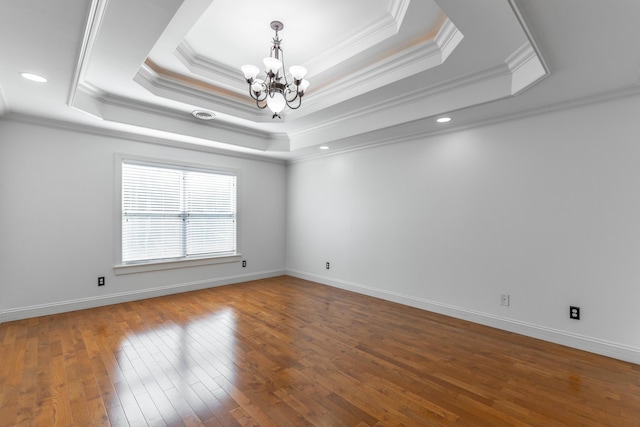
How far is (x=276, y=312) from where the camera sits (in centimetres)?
384

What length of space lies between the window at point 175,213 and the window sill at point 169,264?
0.19 ft

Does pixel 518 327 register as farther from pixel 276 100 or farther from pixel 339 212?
pixel 276 100

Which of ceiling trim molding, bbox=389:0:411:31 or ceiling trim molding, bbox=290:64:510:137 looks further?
ceiling trim molding, bbox=290:64:510:137

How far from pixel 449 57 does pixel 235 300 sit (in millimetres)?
4008

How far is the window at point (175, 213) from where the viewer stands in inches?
171

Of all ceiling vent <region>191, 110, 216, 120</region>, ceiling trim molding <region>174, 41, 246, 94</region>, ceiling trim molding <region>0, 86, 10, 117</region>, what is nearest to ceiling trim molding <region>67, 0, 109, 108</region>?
ceiling trim molding <region>174, 41, 246, 94</region>

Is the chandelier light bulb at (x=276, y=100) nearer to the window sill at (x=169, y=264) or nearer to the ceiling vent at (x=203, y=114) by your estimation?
the ceiling vent at (x=203, y=114)

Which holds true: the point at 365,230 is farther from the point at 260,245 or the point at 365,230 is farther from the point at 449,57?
the point at 449,57

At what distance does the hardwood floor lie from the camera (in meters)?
1.89

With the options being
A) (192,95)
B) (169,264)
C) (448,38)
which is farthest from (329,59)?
(169,264)

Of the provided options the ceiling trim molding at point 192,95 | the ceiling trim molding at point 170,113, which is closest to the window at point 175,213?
the ceiling trim molding at point 170,113

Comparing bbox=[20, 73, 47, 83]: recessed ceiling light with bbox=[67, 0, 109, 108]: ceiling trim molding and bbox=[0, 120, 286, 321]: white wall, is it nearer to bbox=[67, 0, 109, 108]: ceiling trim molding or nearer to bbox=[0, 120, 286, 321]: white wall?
bbox=[67, 0, 109, 108]: ceiling trim molding

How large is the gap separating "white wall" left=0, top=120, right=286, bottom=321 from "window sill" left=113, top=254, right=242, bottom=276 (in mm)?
81

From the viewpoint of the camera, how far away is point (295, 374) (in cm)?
236
